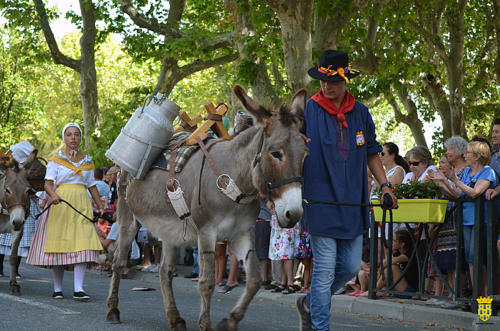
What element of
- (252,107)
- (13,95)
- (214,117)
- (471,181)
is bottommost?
(471,181)

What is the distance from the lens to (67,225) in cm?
1015

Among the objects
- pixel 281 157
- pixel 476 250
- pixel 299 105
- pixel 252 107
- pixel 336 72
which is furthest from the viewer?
pixel 476 250

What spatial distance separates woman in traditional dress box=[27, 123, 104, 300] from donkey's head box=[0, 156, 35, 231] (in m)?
0.32

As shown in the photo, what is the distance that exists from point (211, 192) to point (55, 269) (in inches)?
167

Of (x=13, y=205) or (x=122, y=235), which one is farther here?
(x=13, y=205)

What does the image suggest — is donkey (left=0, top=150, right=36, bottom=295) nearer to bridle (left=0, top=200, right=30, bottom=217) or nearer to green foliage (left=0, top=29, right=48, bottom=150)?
bridle (left=0, top=200, right=30, bottom=217)

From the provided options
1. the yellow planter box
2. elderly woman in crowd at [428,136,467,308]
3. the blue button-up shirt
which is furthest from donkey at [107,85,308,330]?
elderly woman in crowd at [428,136,467,308]

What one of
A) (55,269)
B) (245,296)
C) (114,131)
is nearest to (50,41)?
(114,131)

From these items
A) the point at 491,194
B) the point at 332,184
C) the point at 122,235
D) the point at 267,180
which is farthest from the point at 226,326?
the point at 491,194

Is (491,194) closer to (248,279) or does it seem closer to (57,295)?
(248,279)

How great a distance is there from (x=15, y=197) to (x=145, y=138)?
359 centimetres

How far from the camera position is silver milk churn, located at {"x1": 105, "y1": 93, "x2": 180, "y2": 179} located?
759cm

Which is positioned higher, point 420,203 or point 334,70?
point 334,70

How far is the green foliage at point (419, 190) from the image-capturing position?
9.23 metres
